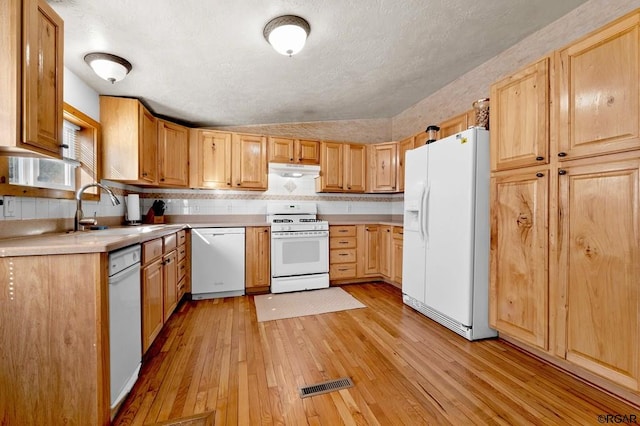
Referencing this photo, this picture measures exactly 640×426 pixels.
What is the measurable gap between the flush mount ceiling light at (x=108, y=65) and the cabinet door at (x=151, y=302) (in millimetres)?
1519

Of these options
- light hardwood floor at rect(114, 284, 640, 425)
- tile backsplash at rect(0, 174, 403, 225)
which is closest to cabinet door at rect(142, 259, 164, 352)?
light hardwood floor at rect(114, 284, 640, 425)

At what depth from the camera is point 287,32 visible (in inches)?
73.5

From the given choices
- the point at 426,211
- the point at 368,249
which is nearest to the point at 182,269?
the point at 368,249

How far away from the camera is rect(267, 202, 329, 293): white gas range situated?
11.7ft

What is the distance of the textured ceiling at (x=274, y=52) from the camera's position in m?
1.76

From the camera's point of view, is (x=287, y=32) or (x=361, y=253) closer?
(x=287, y=32)

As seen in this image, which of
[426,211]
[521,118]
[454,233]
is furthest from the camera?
[426,211]

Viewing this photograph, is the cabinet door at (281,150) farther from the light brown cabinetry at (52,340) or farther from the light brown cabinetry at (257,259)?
the light brown cabinetry at (52,340)

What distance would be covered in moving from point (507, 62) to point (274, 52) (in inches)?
88.0

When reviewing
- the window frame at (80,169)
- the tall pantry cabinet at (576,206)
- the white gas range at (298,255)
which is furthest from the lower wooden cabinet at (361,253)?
the window frame at (80,169)

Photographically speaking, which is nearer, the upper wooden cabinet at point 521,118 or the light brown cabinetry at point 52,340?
the light brown cabinetry at point 52,340

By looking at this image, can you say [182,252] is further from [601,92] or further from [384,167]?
[601,92]

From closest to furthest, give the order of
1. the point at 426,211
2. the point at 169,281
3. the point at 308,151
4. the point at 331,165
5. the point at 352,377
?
the point at 352,377, the point at 169,281, the point at 426,211, the point at 308,151, the point at 331,165

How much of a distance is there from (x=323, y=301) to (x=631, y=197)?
106 inches
